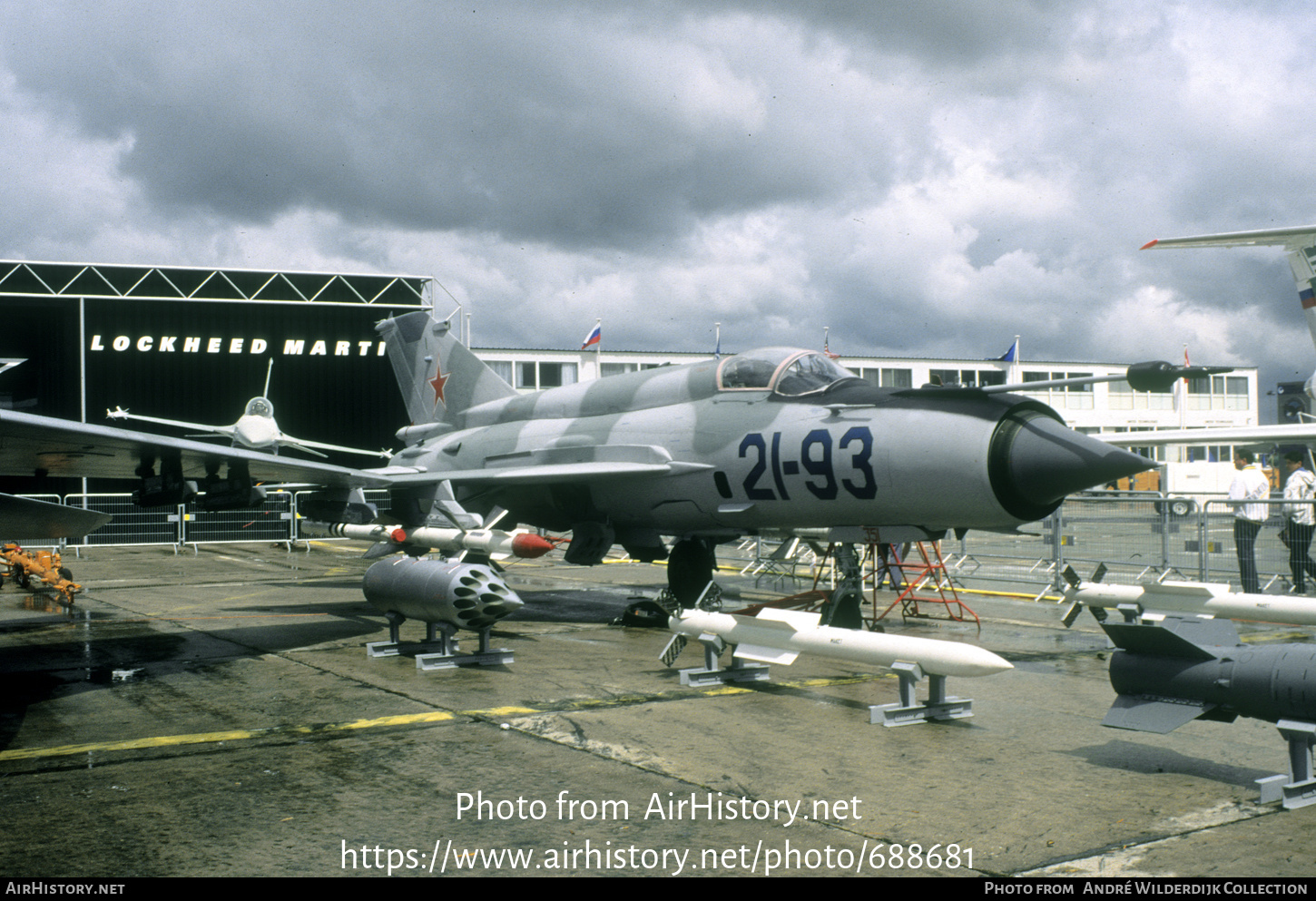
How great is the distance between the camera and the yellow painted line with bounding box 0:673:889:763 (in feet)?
20.4

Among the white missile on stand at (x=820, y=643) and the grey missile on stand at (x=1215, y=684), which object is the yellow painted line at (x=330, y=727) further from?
the grey missile on stand at (x=1215, y=684)

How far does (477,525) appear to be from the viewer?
35.9ft

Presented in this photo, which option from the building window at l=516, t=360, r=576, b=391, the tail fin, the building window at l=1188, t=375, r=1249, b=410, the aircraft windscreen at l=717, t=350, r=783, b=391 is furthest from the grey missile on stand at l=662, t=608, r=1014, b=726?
the building window at l=1188, t=375, r=1249, b=410

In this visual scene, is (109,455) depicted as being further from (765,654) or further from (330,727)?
(765,654)

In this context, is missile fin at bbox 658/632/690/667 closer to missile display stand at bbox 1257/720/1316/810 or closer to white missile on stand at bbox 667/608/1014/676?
white missile on stand at bbox 667/608/1014/676

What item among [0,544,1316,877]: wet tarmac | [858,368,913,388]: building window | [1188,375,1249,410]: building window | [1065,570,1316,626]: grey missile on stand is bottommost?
[0,544,1316,877]: wet tarmac

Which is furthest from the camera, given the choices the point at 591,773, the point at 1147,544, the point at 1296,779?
the point at 1147,544

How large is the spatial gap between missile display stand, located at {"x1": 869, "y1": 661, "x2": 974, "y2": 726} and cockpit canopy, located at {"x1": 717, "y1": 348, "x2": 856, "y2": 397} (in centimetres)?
Result: 392

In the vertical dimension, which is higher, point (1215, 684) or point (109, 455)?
point (109, 455)

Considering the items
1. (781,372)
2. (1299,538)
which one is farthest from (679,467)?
(1299,538)

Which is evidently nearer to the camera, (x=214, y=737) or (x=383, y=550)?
(x=214, y=737)

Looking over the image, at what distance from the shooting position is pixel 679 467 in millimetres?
11031

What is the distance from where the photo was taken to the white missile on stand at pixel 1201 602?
8820 millimetres

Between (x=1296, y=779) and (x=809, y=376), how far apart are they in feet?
20.4
